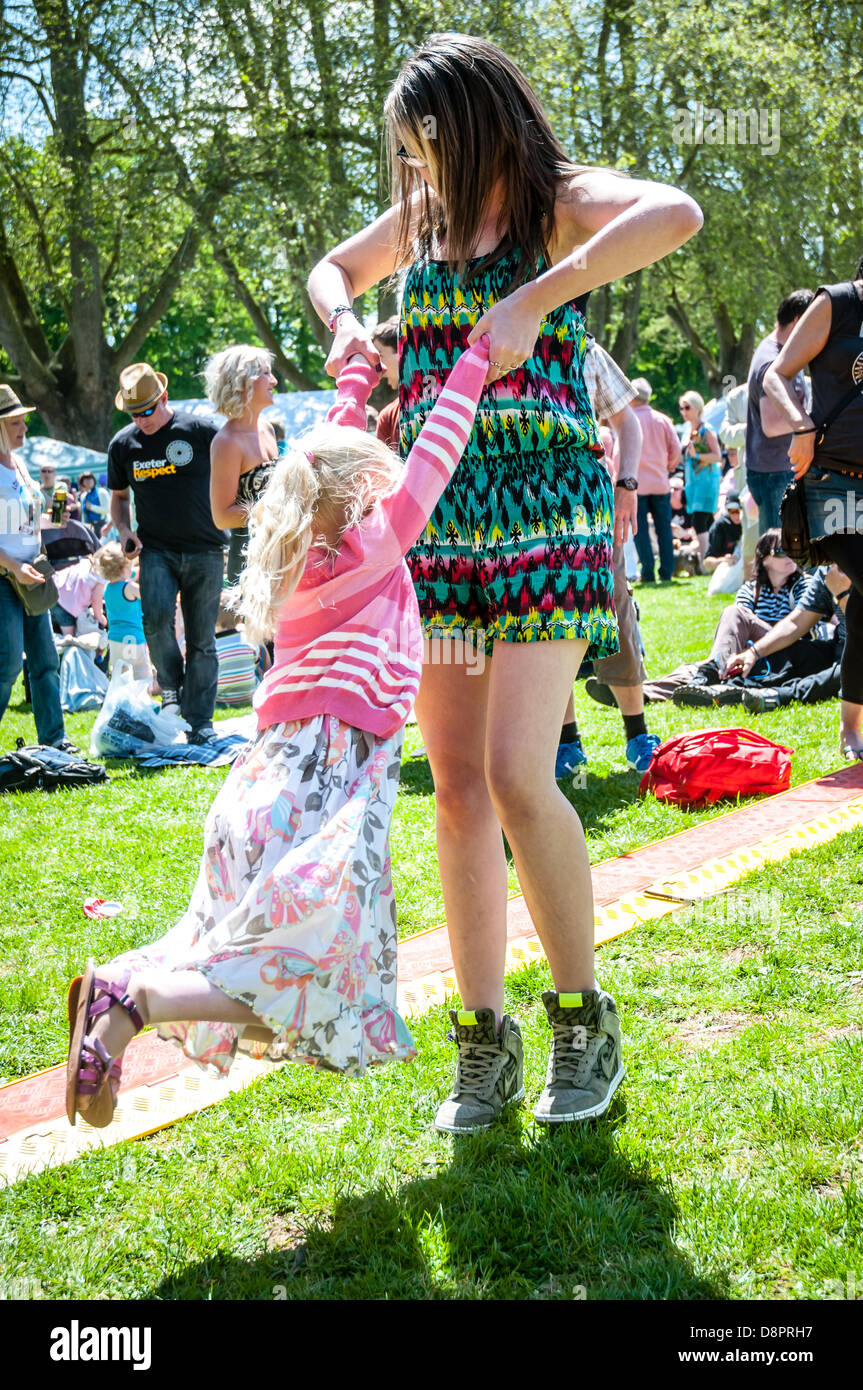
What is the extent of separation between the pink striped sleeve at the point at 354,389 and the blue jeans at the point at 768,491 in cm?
670

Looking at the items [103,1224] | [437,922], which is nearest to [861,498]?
[437,922]

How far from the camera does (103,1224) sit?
89.9 inches

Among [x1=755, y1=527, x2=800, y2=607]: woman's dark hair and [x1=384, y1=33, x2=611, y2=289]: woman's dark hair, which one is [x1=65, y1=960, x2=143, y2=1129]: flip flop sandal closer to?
[x1=384, y1=33, x2=611, y2=289]: woman's dark hair

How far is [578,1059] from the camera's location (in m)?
2.47

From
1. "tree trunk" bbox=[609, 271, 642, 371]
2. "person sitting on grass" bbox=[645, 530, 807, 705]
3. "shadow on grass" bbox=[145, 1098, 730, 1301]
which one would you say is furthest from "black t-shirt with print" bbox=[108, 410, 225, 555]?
"tree trunk" bbox=[609, 271, 642, 371]

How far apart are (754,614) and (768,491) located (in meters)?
1.69

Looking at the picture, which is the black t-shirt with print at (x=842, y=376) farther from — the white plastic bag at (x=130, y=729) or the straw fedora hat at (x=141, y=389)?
the white plastic bag at (x=130, y=729)

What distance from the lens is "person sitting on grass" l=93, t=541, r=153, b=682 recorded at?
8.97 metres

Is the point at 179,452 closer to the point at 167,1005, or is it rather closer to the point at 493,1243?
the point at 167,1005

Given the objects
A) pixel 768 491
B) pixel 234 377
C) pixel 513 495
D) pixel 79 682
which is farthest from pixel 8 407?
pixel 513 495

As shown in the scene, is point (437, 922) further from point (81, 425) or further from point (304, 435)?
point (81, 425)

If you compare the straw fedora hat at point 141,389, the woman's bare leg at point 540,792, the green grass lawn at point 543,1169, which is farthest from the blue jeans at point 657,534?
the woman's bare leg at point 540,792

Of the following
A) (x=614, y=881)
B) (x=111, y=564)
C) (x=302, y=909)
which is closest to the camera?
(x=302, y=909)

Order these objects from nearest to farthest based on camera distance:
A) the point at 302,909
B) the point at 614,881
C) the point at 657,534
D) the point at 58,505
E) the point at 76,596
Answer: the point at 302,909 → the point at 614,881 → the point at 76,596 → the point at 58,505 → the point at 657,534
